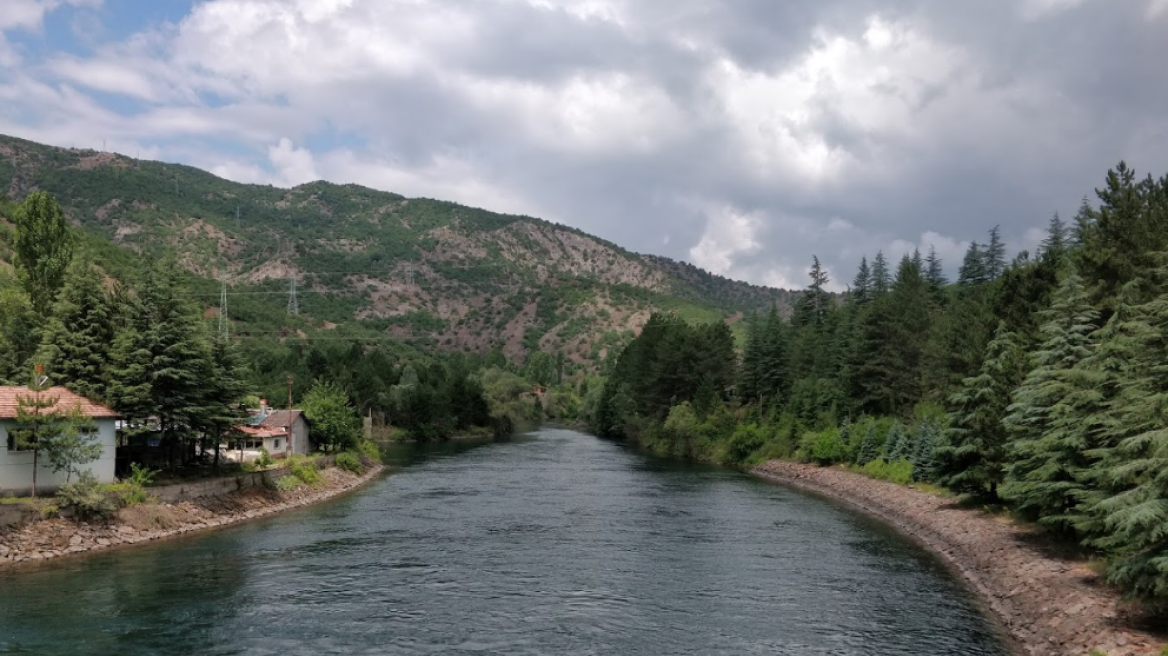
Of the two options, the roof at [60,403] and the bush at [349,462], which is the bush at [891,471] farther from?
the roof at [60,403]

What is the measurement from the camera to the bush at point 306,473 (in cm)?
5834

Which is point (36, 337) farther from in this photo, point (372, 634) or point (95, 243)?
point (95, 243)

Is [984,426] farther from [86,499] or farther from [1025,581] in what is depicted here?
[86,499]

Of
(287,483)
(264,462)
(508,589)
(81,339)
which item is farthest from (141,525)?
(508,589)

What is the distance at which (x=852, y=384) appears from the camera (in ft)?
262

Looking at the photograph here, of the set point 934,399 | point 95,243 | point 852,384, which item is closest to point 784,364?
point 852,384

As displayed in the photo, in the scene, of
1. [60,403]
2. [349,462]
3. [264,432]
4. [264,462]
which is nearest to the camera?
[60,403]

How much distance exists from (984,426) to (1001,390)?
2.06 metres

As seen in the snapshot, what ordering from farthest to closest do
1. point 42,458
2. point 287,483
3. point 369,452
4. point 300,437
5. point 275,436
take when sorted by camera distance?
point 369,452, point 300,437, point 275,436, point 287,483, point 42,458

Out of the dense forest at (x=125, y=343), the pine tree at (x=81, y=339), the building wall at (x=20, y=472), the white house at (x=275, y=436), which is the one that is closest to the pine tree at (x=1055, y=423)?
the dense forest at (x=125, y=343)

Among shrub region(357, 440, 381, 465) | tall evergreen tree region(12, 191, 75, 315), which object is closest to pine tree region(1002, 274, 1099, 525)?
tall evergreen tree region(12, 191, 75, 315)

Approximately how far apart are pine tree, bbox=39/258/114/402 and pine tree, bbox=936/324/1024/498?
147 ft

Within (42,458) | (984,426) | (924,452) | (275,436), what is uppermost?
(984,426)

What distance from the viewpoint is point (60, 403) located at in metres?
39.6
